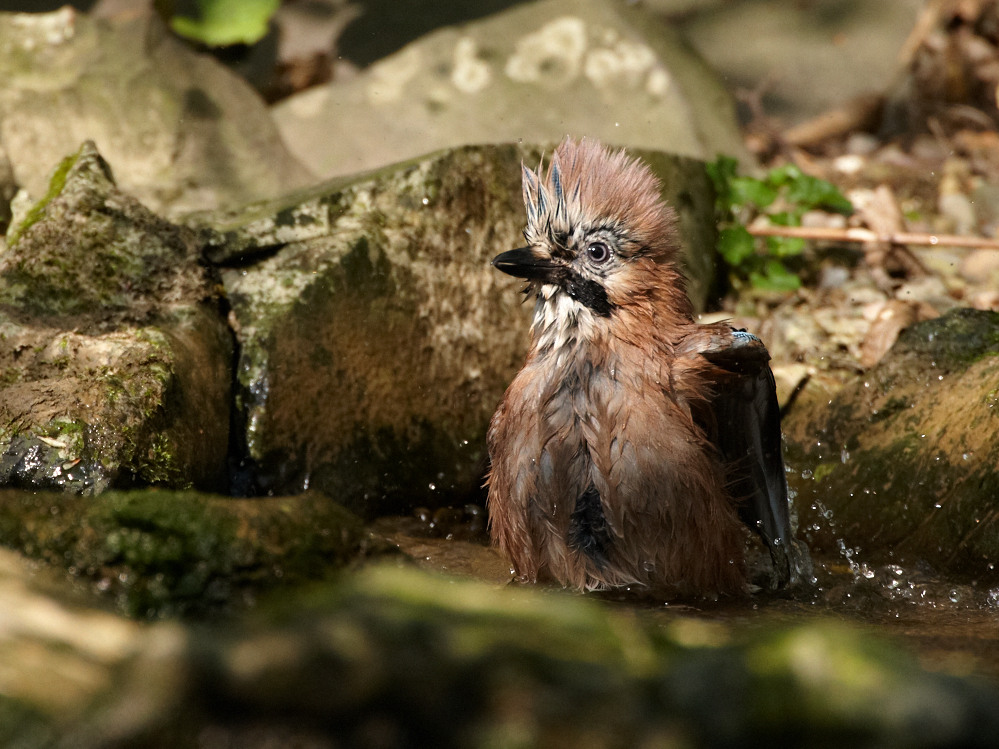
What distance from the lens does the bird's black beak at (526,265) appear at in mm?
3998

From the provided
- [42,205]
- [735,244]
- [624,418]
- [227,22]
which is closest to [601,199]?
[624,418]

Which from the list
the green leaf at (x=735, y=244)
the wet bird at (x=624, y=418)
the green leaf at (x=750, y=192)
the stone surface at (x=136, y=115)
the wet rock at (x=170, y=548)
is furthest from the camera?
the green leaf at (x=750, y=192)

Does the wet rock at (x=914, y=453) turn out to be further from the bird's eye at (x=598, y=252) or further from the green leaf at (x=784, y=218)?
the green leaf at (x=784, y=218)

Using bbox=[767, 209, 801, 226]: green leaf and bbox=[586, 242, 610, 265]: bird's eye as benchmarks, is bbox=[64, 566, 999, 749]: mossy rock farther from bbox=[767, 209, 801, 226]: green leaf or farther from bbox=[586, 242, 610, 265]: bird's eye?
bbox=[767, 209, 801, 226]: green leaf

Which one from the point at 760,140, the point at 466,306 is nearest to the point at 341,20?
the point at 760,140

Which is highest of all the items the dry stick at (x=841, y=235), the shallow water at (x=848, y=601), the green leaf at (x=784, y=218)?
the green leaf at (x=784, y=218)

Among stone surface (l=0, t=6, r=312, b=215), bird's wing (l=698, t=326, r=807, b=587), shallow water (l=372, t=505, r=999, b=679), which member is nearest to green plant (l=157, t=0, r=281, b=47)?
stone surface (l=0, t=6, r=312, b=215)

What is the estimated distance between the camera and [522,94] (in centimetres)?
749

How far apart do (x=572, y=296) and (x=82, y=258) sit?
2.16 metres

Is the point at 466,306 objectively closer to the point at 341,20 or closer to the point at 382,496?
the point at 382,496

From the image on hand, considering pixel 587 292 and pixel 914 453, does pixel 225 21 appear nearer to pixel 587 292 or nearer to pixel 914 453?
pixel 587 292

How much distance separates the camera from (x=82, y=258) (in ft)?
14.1

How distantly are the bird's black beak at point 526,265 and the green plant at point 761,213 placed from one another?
2905 mm

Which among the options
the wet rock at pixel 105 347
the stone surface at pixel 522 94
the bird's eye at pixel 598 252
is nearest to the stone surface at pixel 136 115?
the stone surface at pixel 522 94
